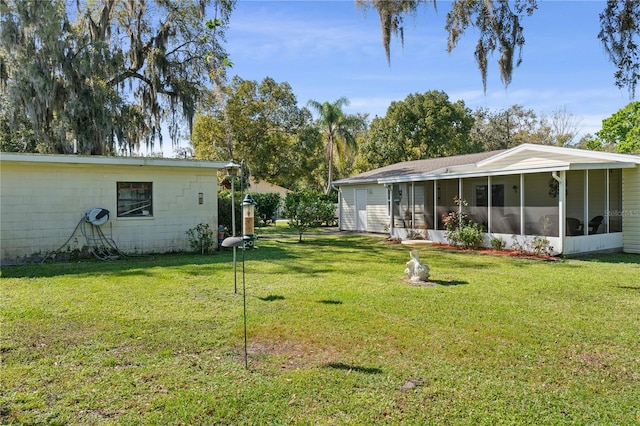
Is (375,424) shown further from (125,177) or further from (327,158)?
(327,158)

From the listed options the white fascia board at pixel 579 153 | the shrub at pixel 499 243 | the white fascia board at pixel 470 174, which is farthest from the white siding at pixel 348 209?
the shrub at pixel 499 243

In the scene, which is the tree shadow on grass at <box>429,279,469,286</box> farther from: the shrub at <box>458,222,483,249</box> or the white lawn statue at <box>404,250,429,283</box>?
the shrub at <box>458,222,483,249</box>

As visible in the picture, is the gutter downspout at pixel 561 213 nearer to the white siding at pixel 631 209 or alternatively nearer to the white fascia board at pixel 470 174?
the white fascia board at pixel 470 174

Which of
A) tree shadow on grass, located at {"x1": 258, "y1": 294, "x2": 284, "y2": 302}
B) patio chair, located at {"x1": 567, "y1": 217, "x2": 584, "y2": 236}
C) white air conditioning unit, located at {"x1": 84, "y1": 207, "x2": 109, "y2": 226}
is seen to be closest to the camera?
tree shadow on grass, located at {"x1": 258, "y1": 294, "x2": 284, "y2": 302}

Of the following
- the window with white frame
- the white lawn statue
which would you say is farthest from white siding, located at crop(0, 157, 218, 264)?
the white lawn statue

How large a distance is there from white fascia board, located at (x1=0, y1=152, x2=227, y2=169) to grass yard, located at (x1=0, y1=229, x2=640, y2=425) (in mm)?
3128

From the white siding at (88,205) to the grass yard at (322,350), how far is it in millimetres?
2510

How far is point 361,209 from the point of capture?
747 inches

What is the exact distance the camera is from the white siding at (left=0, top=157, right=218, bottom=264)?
9.87 meters

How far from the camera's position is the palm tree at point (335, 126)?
30.5m

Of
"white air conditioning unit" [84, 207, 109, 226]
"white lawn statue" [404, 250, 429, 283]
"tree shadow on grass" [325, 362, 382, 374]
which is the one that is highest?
"white air conditioning unit" [84, 207, 109, 226]

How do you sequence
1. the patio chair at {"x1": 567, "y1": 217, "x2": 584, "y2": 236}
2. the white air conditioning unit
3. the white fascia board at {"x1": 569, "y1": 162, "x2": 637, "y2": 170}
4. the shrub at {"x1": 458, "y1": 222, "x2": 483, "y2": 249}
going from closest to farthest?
the white fascia board at {"x1": 569, "y1": 162, "x2": 637, "y2": 170}
the white air conditioning unit
the patio chair at {"x1": 567, "y1": 217, "x2": 584, "y2": 236}
the shrub at {"x1": 458, "y1": 222, "x2": 483, "y2": 249}

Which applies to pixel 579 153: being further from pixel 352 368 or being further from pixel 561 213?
pixel 352 368

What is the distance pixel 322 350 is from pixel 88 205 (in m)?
8.95
